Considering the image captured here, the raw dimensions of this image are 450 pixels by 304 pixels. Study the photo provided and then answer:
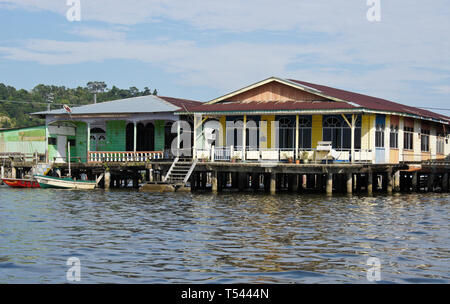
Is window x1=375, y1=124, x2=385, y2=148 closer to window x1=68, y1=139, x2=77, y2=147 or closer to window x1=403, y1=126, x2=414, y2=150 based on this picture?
window x1=403, y1=126, x2=414, y2=150

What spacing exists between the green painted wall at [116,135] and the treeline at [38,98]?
6338 cm

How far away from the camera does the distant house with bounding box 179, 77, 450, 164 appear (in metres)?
34.8

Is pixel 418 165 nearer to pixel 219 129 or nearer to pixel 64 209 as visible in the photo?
pixel 219 129

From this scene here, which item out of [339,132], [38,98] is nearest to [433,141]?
[339,132]

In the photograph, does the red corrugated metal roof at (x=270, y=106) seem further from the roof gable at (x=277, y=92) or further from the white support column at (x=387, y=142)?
the white support column at (x=387, y=142)

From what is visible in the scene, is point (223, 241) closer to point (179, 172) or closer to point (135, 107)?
point (179, 172)

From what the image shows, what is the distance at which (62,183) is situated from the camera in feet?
130

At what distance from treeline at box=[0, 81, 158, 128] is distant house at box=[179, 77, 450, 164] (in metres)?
71.2

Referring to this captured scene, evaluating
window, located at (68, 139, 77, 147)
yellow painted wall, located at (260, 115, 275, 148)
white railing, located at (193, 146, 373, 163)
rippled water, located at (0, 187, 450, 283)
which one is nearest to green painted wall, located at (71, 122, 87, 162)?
window, located at (68, 139, 77, 147)

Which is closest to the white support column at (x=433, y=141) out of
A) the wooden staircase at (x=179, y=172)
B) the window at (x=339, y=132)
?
the window at (x=339, y=132)

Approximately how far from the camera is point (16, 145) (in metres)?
46.2

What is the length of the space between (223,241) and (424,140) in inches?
1098

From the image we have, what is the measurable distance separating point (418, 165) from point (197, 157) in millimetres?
12219

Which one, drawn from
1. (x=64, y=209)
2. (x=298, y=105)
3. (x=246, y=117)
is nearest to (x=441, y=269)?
(x=64, y=209)
